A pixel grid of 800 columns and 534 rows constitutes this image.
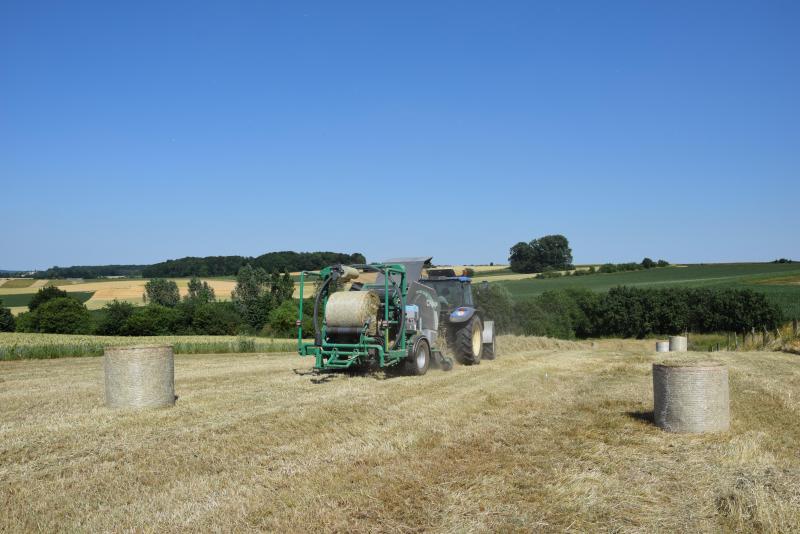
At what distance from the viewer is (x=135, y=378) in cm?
826

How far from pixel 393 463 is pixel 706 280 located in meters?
59.7

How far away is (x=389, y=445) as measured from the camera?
633cm

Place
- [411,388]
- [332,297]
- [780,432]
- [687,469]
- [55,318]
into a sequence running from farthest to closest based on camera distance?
[55,318] < [332,297] < [411,388] < [780,432] < [687,469]

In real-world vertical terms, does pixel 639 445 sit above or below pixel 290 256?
below

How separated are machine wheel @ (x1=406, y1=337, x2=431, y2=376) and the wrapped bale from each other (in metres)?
0.97

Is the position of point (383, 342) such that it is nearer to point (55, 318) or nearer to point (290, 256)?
point (55, 318)

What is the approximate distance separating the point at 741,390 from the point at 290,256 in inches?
1983

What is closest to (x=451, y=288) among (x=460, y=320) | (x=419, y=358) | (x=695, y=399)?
(x=460, y=320)

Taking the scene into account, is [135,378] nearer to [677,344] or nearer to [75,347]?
[75,347]

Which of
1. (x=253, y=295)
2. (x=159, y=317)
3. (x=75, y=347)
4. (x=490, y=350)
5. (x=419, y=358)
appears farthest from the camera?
(x=253, y=295)

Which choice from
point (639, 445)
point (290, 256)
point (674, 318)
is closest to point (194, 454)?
point (639, 445)

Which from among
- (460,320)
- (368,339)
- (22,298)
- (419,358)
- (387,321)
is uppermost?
(22,298)

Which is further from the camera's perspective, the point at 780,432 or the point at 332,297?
the point at 332,297

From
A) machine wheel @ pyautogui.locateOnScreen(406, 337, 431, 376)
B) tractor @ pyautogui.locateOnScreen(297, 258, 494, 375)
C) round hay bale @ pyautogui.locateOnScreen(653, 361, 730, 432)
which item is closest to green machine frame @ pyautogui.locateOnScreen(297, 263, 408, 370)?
tractor @ pyautogui.locateOnScreen(297, 258, 494, 375)
